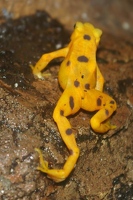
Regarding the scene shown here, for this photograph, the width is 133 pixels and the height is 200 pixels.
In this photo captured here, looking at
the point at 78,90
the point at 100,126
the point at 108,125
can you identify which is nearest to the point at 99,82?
the point at 78,90

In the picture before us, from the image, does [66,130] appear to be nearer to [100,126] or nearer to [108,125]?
[100,126]

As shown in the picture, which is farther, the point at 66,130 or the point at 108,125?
the point at 108,125

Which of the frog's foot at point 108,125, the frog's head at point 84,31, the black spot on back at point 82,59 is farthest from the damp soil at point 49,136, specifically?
the frog's head at point 84,31

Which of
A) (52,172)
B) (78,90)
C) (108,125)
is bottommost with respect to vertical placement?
(52,172)

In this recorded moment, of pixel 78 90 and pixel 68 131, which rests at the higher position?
pixel 78 90

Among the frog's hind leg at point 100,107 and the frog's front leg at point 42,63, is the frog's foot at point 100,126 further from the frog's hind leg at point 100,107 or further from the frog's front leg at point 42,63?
the frog's front leg at point 42,63

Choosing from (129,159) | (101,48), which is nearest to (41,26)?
(101,48)

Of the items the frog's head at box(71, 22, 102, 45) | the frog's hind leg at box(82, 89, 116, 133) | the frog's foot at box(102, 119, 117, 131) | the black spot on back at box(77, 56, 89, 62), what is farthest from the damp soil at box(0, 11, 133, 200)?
the frog's head at box(71, 22, 102, 45)
